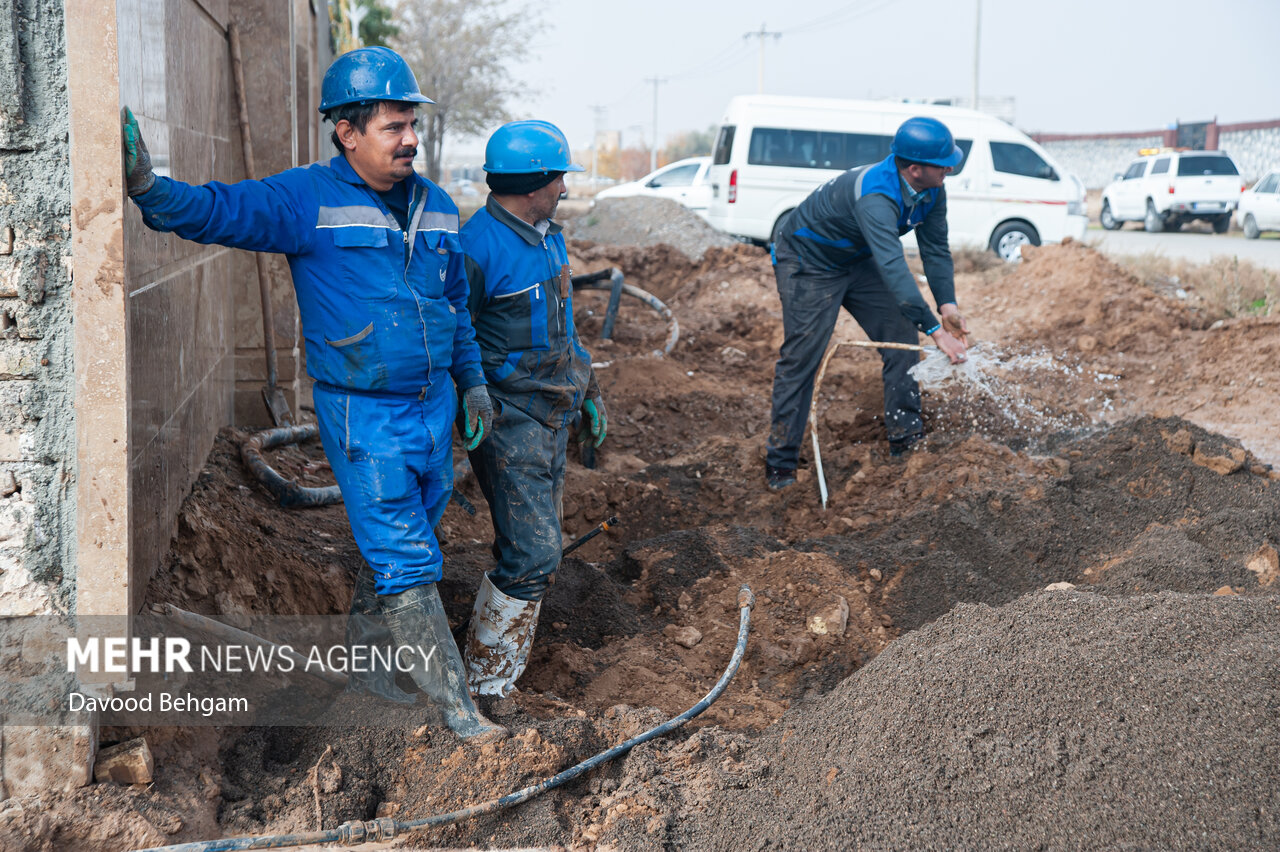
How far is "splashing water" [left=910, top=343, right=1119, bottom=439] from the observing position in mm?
6875

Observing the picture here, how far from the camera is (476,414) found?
124 inches

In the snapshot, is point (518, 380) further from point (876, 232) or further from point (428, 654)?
point (876, 232)

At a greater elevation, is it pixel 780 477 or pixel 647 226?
pixel 647 226

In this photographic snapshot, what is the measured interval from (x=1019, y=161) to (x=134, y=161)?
14.2 m

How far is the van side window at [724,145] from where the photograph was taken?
14.7 meters

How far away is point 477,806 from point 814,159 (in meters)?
13.0

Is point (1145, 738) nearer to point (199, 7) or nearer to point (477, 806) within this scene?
point (477, 806)

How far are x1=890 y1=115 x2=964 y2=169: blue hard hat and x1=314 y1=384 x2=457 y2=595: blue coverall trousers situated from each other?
129 inches

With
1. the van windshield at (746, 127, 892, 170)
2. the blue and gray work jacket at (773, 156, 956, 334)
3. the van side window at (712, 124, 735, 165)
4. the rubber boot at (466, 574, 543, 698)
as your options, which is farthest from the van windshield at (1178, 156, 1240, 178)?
the rubber boot at (466, 574, 543, 698)

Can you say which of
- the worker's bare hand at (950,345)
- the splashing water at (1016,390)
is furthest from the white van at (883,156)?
the worker's bare hand at (950,345)

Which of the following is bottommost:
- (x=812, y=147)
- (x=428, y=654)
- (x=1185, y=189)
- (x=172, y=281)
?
(x=428, y=654)

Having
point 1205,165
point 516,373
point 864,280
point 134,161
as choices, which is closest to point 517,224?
point 516,373

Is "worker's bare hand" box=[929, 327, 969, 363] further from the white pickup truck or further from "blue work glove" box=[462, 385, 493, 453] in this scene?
the white pickup truck

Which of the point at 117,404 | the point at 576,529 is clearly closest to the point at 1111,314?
the point at 576,529
